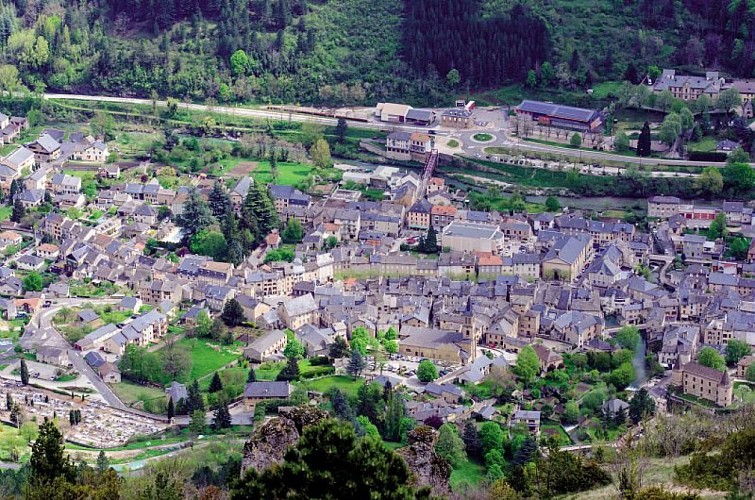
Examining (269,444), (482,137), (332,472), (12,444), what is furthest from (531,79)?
(332,472)

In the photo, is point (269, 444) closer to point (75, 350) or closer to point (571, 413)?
point (571, 413)

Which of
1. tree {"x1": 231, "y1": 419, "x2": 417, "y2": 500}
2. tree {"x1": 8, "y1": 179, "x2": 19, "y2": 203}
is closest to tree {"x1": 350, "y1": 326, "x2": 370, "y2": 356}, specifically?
tree {"x1": 8, "y1": 179, "x2": 19, "y2": 203}

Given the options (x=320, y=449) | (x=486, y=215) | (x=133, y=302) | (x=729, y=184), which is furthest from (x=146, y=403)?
(x=729, y=184)

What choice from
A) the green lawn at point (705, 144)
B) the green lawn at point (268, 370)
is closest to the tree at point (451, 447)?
the green lawn at point (268, 370)

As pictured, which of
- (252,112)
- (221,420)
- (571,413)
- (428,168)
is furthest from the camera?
(252,112)

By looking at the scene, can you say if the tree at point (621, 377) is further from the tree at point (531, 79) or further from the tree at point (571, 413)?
the tree at point (531, 79)

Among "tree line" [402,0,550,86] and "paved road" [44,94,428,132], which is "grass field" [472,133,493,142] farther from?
"tree line" [402,0,550,86]
